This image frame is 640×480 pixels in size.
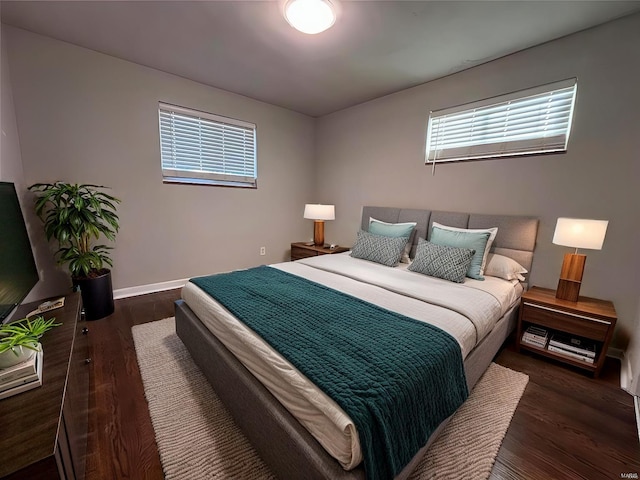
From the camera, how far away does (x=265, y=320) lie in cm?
144

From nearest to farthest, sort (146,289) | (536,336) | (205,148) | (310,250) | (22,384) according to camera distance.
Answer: (22,384)
(536,336)
(146,289)
(205,148)
(310,250)

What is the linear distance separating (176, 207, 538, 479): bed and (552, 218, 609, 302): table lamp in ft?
1.10

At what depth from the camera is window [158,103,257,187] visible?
3.13 meters

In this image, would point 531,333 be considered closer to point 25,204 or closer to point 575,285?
point 575,285

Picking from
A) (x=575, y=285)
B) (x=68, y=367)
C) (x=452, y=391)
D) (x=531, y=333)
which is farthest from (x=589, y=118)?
(x=68, y=367)

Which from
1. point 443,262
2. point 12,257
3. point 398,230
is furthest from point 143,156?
point 443,262

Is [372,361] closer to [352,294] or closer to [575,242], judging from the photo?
[352,294]

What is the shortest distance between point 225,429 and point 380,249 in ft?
6.72

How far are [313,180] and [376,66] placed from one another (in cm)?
221

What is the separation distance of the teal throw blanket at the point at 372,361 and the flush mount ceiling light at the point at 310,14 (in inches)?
78.1

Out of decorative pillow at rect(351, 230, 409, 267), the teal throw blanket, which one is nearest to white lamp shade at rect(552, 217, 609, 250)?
decorative pillow at rect(351, 230, 409, 267)

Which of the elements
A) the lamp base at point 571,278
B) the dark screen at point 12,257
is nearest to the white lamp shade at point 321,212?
the lamp base at point 571,278

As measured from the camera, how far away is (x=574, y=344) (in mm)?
1961

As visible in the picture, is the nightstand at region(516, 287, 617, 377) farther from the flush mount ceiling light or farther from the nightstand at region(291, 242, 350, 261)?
the flush mount ceiling light
